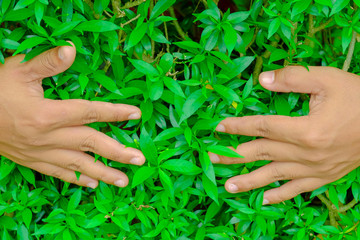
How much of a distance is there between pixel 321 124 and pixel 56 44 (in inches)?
37.7

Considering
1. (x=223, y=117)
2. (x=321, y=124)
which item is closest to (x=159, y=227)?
(x=223, y=117)

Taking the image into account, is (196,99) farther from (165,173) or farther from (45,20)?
(45,20)

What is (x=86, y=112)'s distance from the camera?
4.79ft

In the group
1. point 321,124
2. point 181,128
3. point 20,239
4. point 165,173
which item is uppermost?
point 321,124

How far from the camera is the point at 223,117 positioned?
4.98 feet

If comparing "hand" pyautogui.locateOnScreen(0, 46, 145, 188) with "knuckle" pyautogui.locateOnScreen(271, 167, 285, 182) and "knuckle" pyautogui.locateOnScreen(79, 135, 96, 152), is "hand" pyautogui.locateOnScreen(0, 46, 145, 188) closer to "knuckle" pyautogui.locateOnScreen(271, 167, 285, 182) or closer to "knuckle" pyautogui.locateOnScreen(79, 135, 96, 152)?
"knuckle" pyautogui.locateOnScreen(79, 135, 96, 152)

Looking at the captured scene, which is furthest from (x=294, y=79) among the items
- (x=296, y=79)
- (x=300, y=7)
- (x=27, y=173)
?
(x=27, y=173)

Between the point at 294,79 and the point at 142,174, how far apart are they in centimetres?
64

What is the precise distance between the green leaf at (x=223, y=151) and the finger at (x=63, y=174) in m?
0.50

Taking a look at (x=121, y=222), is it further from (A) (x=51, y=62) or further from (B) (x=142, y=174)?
(A) (x=51, y=62)

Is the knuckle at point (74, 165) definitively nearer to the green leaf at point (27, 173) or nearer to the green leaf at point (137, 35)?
the green leaf at point (27, 173)

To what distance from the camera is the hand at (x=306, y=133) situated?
4.73 feet

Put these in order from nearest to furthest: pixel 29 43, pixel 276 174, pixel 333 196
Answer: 1. pixel 29 43
2. pixel 276 174
3. pixel 333 196

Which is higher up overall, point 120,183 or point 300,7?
point 300,7
